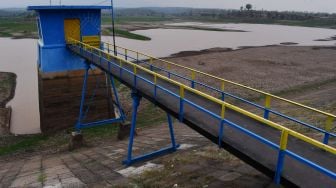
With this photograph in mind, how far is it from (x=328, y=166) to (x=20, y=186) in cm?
964

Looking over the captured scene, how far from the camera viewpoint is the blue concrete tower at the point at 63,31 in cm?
1992

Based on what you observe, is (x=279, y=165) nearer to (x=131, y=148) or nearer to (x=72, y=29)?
(x=131, y=148)

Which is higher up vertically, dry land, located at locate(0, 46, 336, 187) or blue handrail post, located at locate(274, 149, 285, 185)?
blue handrail post, located at locate(274, 149, 285, 185)

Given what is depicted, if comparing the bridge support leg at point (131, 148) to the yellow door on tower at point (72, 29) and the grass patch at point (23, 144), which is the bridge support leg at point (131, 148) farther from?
the yellow door on tower at point (72, 29)

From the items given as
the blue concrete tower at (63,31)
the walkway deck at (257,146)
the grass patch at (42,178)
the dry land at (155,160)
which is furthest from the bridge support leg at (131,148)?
the blue concrete tower at (63,31)

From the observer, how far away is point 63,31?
20406 mm

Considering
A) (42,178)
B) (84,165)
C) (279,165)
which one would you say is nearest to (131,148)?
(84,165)

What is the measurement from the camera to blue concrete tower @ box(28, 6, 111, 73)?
19922mm

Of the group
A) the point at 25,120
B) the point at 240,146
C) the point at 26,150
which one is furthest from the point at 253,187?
the point at 25,120

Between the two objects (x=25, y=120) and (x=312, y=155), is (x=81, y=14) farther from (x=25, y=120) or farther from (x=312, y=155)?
Answer: (x=312, y=155)

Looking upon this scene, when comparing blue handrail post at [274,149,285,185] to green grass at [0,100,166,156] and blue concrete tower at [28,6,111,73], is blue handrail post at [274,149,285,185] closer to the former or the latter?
green grass at [0,100,166,156]

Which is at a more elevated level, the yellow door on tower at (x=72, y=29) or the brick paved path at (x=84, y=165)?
the yellow door on tower at (x=72, y=29)

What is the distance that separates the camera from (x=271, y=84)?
1153 inches

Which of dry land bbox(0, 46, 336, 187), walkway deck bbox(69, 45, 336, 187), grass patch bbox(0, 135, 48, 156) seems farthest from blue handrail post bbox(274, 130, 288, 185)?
grass patch bbox(0, 135, 48, 156)
